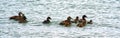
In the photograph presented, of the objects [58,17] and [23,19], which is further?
[58,17]

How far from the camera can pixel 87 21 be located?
1916cm

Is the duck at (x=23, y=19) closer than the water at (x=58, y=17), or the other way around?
the water at (x=58, y=17)

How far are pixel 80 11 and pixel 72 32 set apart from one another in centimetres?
400

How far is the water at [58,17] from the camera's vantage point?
690 inches

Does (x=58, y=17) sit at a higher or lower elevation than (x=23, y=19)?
lower

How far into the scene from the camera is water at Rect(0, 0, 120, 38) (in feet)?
57.5

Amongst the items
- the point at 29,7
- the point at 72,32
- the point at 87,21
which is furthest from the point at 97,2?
the point at 72,32

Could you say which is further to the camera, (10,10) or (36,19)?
(10,10)

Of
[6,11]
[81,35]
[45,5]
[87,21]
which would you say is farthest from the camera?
[45,5]

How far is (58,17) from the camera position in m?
20.0

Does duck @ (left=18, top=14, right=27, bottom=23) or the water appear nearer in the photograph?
the water

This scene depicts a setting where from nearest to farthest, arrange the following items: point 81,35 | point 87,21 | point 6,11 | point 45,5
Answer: point 81,35
point 87,21
point 6,11
point 45,5

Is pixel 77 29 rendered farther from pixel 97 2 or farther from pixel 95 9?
pixel 97 2

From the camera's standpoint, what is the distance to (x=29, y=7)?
22.4 meters
